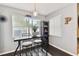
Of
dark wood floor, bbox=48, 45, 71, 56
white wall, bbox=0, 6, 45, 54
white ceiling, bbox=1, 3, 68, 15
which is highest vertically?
white ceiling, bbox=1, 3, 68, 15

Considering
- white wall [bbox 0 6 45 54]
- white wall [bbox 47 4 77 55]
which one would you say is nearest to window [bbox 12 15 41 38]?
white wall [bbox 0 6 45 54]

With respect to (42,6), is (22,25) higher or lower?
lower

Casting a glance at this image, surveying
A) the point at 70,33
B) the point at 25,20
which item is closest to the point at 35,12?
the point at 25,20

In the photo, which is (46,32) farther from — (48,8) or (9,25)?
(9,25)

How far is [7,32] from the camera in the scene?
38.5 inches

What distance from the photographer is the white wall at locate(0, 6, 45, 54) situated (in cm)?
92

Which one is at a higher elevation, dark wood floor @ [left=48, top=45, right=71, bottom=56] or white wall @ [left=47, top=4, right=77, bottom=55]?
white wall @ [left=47, top=4, right=77, bottom=55]

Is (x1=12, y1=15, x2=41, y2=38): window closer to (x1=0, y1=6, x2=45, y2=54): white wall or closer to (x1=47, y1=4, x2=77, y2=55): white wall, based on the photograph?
(x1=0, y1=6, x2=45, y2=54): white wall

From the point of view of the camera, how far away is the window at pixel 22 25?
0.95m

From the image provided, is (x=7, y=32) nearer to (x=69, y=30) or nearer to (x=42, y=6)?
(x=42, y=6)

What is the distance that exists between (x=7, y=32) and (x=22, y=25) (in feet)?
0.74

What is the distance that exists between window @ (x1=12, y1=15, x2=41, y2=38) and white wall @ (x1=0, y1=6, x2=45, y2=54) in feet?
0.18

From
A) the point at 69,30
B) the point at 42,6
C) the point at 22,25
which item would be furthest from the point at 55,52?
the point at 42,6

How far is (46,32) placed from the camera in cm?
108
